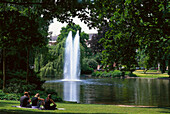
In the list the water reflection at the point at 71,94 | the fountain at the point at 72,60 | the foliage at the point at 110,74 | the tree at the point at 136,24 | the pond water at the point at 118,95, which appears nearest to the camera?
the tree at the point at 136,24

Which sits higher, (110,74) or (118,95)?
(110,74)

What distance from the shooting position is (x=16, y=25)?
42.3 ft

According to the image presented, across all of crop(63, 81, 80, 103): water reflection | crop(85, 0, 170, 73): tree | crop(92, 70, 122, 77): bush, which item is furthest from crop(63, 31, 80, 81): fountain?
crop(85, 0, 170, 73): tree

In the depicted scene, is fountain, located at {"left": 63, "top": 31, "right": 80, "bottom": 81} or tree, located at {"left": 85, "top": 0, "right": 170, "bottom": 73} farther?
fountain, located at {"left": 63, "top": 31, "right": 80, "bottom": 81}

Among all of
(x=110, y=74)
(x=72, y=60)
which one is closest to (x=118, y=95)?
(x=72, y=60)

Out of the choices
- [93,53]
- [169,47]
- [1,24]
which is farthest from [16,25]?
[93,53]

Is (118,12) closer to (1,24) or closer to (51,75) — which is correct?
(1,24)

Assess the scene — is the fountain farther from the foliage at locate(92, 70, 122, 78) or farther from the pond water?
the pond water

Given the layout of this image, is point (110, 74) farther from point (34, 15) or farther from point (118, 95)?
point (34, 15)

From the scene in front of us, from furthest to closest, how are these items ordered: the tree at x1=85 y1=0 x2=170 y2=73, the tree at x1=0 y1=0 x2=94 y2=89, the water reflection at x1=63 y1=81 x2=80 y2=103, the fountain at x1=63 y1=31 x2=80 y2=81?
the fountain at x1=63 y1=31 x2=80 y2=81 → the water reflection at x1=63 y1=81 x2=80 y2=103 → the tree at x1=85 y1=0 x2=170 y2=73 → the tree at x1=0 y1=0 x2=94 y2=89

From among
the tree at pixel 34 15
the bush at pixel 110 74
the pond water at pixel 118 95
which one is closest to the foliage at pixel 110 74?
the bush at pixel 110 74

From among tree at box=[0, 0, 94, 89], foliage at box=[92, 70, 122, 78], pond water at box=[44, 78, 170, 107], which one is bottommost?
pond water at box=[44, 78, 170, 107]

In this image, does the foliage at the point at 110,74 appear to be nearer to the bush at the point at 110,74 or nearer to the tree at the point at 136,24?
the bush at the point at 110,74

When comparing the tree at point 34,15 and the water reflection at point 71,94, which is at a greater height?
the tree at point 34,15
